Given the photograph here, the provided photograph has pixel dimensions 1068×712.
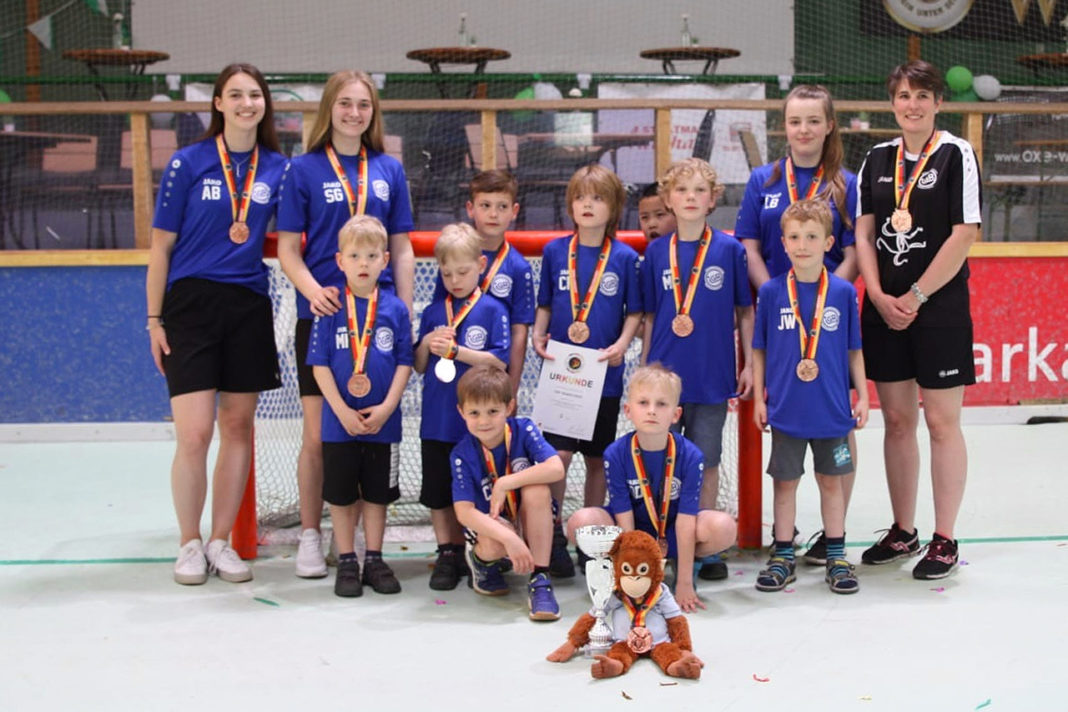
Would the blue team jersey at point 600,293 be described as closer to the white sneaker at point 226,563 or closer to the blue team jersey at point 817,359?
the blue team jersey at point 817,359

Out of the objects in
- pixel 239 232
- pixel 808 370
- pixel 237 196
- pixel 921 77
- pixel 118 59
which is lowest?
pixel 808 370

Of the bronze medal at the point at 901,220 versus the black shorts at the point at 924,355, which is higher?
the bronze medal at the point at 901,220

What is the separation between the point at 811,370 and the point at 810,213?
0.46 metres

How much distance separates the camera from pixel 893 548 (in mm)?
3869

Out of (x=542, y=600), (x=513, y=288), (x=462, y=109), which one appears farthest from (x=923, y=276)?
(x=462, y=109)

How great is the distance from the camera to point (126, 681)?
9.39ft

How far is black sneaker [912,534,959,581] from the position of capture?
3666 millimetres

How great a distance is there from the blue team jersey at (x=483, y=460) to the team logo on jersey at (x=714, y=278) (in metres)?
0.73

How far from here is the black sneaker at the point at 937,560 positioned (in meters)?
3.67

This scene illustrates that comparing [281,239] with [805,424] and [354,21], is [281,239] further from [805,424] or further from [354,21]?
[354,21]

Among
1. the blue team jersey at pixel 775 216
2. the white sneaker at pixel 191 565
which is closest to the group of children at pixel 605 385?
the blue team jersey at pixel 775 216

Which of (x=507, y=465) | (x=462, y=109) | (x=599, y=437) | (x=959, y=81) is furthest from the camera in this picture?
(x=959, y=81)

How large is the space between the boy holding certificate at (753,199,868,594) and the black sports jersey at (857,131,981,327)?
0.66 feet

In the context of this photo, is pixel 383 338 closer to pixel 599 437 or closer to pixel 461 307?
pixel 461 307
